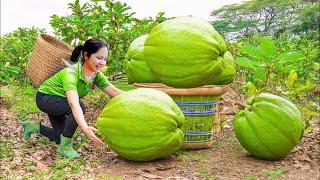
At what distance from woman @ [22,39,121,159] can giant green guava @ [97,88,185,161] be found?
9.0 inches

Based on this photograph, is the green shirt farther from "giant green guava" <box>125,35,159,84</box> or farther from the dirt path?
the dirt path

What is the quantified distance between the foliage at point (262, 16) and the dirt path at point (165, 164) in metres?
26.0

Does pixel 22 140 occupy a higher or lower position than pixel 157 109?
lower

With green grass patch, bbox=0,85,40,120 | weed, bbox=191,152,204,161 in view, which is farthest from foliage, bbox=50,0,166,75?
weed, bbox=191,152,204,161

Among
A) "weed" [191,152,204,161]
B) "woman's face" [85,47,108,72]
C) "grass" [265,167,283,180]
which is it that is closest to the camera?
"grass" [265,167,283,180]

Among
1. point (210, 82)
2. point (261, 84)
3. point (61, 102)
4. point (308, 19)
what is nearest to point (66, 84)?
point (61, 102)

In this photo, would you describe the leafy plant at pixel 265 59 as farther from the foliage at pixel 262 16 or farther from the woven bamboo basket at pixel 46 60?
the foliage at pixel 262 16

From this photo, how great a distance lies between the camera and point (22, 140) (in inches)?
226

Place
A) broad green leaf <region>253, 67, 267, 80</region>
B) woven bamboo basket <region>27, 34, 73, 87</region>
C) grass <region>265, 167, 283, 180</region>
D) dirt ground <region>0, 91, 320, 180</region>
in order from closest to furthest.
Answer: grass <region>265, 167, 283, 180</region>
dirt ground <region>0, 91, 320, 180</region>
broad green leaf <region>253, 67, 267, 80</region>
woven bamboo basket <region>27, 34, 73, 87</region>

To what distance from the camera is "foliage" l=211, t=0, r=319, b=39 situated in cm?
3198

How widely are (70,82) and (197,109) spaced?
Result: 1.15 meters

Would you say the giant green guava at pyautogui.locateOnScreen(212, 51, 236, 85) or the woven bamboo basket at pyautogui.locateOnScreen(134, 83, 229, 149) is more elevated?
the giant green guava at pyautogui.locateOnScreen(212, 51, 236, 85)

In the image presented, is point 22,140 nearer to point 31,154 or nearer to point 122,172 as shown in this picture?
point 31,154

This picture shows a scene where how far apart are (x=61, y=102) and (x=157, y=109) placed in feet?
3.69
